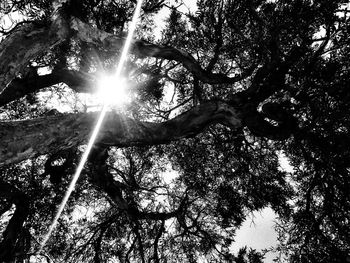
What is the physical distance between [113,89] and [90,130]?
466cm

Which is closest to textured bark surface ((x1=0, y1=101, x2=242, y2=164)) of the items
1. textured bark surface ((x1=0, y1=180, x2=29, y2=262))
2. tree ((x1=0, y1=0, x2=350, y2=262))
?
tree ((x1=0, y1=0, x2=350, y2=262))

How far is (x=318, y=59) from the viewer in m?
6.51

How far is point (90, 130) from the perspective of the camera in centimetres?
464

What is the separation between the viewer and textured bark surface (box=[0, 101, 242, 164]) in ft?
11.4

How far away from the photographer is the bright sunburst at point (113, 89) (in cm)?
810

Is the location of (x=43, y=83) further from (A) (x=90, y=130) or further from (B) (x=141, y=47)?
(A) (x=90, y=130)

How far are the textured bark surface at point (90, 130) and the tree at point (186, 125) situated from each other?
0.06ft

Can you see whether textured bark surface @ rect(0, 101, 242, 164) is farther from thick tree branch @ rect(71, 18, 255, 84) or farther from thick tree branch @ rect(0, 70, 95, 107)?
thick tree branch @ rect(0, 70, 95, 107)

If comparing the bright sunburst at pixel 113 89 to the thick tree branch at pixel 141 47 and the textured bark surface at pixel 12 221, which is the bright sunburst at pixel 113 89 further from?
the textured bark surface at pixel 12 221

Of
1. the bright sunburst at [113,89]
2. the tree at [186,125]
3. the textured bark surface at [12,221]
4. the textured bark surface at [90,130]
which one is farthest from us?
the bright sunburst at [113,89]

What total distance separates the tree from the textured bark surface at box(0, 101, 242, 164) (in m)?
0.02

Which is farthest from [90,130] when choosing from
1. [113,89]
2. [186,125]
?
[113,89]

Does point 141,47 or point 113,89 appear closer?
point 141,47

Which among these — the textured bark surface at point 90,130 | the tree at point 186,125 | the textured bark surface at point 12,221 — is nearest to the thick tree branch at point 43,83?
the tree at point 186,125
